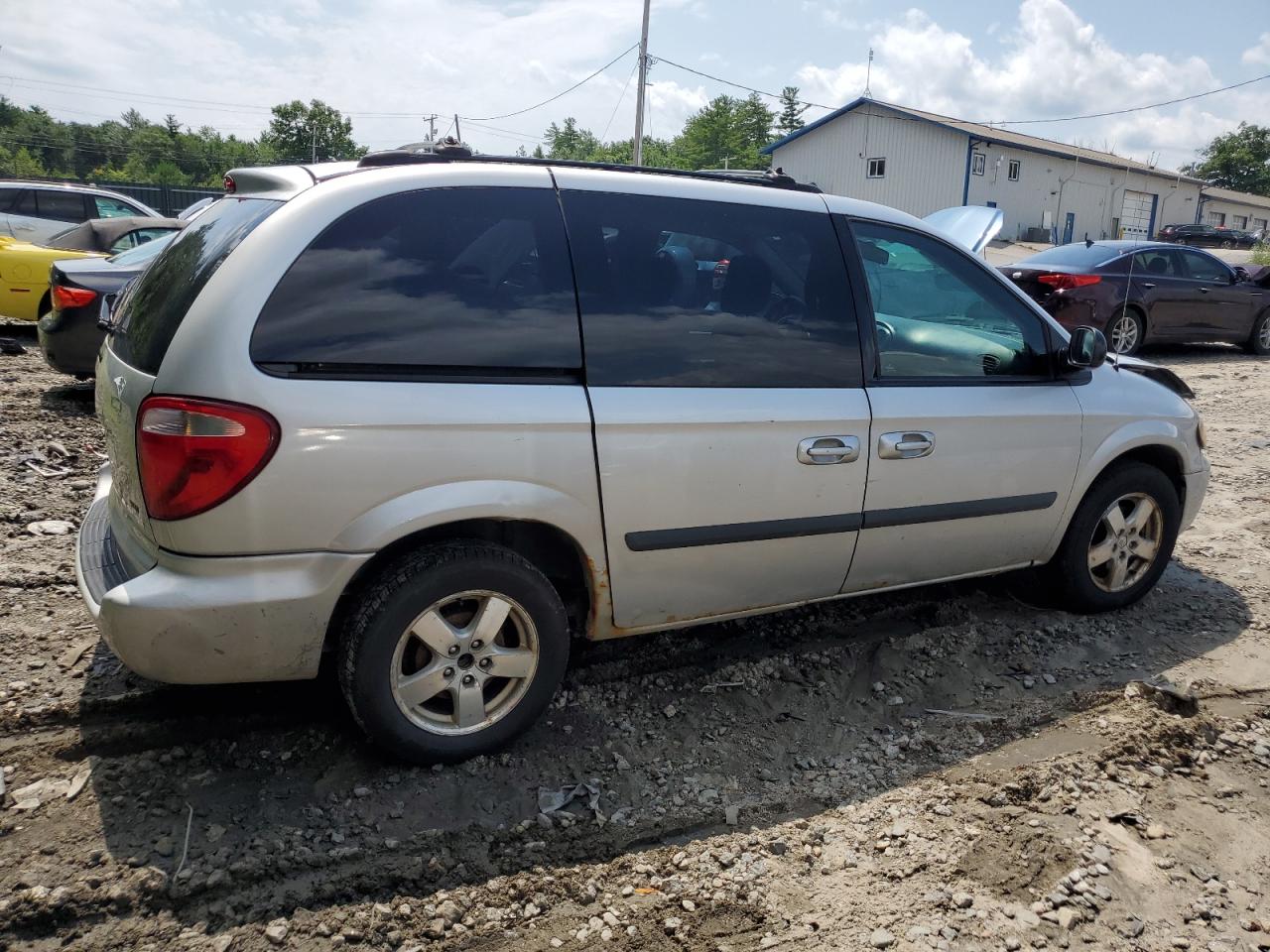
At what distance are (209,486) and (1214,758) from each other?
3.42 meters

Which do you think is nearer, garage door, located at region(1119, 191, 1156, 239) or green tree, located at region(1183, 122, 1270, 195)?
garage door, located at region(1119, 191, 1156, 239)

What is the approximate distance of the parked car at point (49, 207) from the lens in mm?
12531

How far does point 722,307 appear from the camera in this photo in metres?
3.26

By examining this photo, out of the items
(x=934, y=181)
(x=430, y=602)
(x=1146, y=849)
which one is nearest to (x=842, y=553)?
(x=1146, y=849)

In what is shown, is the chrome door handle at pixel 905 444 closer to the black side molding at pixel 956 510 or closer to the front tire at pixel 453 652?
the black side molding at pixel 956 510

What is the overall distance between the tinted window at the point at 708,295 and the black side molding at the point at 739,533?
1.62 feet

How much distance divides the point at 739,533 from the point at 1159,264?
1143cm

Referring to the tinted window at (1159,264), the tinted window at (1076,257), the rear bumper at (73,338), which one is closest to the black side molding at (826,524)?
the rear bumper at (73,338)

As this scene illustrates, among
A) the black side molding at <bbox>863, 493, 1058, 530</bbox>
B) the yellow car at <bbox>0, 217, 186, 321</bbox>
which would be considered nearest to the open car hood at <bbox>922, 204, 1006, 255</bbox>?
the black side molding at <bbox>863, 493, 1058, 530</bbox>

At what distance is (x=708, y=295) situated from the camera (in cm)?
325

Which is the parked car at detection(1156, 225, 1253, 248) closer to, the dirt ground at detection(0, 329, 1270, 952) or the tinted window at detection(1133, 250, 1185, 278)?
the tinted window at detection(1133, 250, 1185, 278)

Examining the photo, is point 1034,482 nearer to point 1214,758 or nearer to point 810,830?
point 1214,758

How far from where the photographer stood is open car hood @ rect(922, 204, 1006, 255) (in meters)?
6.07

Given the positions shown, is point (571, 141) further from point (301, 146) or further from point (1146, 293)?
point (1146, 293)
